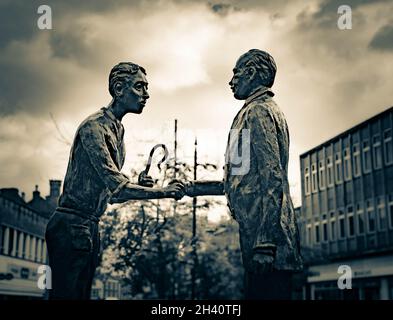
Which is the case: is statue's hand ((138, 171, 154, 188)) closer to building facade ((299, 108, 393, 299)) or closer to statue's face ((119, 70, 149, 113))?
statue's face ((119, 70, 149, 113))

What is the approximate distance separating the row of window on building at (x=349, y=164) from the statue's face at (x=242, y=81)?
27.9 m

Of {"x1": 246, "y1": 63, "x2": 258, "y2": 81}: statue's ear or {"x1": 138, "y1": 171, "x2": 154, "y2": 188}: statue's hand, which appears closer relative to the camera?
{"x1": 246, "y1": 63, "x2": 258, "y2": 81}: statue's ear

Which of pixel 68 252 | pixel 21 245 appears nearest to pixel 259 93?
pixel 68 252

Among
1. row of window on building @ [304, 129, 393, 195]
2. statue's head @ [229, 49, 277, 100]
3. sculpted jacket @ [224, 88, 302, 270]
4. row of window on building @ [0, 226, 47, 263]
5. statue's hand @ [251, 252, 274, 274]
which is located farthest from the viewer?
row of window on building @ [0, 226, 47, 263]

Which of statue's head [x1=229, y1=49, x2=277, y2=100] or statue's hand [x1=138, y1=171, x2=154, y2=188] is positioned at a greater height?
statue's head [x1=229, y1=49, x2=277, y2=100]

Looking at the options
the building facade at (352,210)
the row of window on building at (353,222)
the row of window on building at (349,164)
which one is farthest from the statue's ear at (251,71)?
the row of window on building at (349,164)

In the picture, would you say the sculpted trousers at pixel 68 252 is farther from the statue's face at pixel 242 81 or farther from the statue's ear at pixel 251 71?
the statue's ear at pixel 251 71

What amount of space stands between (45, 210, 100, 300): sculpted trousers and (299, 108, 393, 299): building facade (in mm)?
27181

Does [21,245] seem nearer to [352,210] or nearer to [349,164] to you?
[352,210]

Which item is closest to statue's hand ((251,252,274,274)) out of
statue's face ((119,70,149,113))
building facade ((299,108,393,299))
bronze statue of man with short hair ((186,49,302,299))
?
bronze statue of man with short hair ((186,49,302,299))

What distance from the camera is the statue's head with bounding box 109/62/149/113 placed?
230 inches

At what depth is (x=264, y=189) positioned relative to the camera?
5105mm

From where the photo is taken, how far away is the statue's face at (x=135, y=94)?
5.84m

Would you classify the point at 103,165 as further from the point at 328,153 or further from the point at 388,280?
the point at 328,153
